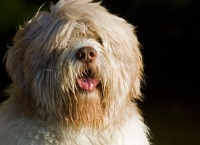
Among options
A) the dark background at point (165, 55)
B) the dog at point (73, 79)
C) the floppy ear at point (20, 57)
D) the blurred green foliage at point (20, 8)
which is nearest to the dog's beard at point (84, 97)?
the dog at point (73, 79)

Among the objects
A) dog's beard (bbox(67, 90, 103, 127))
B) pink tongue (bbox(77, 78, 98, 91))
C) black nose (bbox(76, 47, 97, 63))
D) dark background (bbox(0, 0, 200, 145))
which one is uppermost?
black nose (bbox(76, 47, 97, 63))

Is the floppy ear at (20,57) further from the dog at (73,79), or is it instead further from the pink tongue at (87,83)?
the pink tongue at (87,83)

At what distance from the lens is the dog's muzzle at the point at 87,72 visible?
134 inches

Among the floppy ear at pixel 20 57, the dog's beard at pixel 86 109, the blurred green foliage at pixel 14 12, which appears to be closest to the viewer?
the dog's beard at pixel 86 109

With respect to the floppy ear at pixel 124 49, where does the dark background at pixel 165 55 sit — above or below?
below

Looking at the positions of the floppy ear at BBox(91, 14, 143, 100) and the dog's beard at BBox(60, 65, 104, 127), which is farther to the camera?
the floppy ear at BBox(91, 14, 143, 100)

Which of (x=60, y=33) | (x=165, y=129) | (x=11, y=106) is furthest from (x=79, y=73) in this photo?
(x=165, y=129)

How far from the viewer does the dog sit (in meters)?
3.49

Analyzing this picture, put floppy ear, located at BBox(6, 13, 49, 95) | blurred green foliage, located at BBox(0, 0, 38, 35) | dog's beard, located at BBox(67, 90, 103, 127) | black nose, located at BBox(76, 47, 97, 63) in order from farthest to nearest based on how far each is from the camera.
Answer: blurred green foliage, located at BBox(0, 0, 38, 35), floppy ear, located at BBox(6, 13, 49, 95), dog's beard, located at BBox(67, 90, 103, 127), black nose, located at BBox(76, 47, 97, 63)

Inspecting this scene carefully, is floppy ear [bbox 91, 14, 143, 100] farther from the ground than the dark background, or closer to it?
farther from the ground

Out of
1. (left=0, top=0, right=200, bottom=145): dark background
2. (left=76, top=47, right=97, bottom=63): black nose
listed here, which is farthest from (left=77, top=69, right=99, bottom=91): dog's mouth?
(left=0, top=0, right=200, bottom=145): dark background

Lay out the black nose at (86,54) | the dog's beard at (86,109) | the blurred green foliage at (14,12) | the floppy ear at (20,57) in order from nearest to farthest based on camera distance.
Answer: the black nose at (86,54) < the dog's beard at (86,109) < the floppy ear at (20,57) < the blurred green foliage at (14,12)

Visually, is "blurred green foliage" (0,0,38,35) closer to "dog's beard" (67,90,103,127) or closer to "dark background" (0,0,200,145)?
"dark background" (0,0,200,145)

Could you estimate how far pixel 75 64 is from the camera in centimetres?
344
